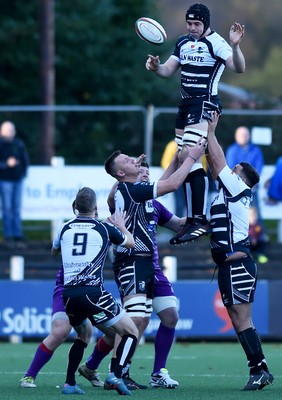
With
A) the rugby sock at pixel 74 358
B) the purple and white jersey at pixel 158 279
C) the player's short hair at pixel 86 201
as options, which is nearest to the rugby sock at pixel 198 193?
the purple and white jersey at pixel 158 279

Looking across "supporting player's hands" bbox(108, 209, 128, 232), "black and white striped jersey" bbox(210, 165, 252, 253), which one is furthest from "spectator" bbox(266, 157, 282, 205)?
"supporting player's hands" bbox(108, 209, 128, 232)

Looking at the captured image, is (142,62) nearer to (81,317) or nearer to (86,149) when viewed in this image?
(86,149)

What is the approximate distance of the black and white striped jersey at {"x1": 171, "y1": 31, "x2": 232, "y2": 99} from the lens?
1173 cm

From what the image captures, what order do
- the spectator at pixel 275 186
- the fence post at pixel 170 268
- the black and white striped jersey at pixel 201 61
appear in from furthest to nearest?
the spectator at pixel 275 186
the fence post at pixel 170 268
the black and white striped jersey at pixel 201 61

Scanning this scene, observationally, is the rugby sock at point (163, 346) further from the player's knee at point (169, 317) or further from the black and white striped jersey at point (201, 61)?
the black and white striped jersey at point (201, 61)

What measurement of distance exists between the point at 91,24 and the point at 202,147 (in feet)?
79.0

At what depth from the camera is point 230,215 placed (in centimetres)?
1213

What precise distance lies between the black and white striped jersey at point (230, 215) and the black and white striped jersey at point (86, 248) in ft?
3.46

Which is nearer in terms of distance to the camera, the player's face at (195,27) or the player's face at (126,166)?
the player's face at (195,27)

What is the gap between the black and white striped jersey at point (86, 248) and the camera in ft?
37.7

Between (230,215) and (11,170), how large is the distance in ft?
29.6

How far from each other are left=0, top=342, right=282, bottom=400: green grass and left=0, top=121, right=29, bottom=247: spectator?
304 centimetres

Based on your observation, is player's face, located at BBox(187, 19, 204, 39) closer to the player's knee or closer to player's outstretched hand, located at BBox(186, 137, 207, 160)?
player's outstretched hand, located at BBox(186, 137, 207, 160)

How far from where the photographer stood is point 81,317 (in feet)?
38.0
